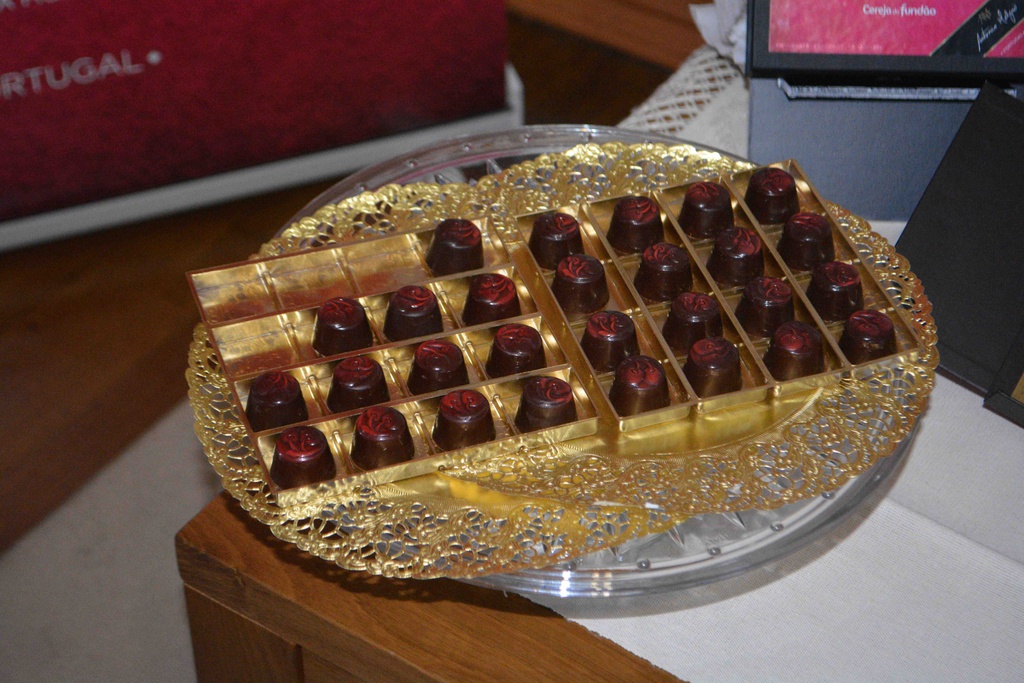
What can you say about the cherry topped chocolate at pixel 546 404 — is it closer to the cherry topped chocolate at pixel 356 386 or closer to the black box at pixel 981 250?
the cherry topped chocolate at pixel 356 386

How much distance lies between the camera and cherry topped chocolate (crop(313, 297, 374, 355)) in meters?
0.83

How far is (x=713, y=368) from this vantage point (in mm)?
808

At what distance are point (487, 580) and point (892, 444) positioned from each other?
31 cm

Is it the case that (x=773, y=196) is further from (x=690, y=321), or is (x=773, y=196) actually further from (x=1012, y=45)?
(x=1012, y=45)

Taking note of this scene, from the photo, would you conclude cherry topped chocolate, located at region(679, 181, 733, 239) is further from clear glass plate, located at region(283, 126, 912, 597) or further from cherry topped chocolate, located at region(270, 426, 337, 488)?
cherry topped chocolate, located at region(270, 426, 337, 488)

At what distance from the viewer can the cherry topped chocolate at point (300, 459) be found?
737 mm

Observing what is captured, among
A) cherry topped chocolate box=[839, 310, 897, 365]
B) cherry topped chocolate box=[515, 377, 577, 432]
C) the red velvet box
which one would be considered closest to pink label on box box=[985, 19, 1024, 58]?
cherry topped chocolate box=[839, 310, 897, 365]

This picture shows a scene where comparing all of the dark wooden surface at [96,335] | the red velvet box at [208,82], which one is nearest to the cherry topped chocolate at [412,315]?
the dark wooden surface at [96,335]

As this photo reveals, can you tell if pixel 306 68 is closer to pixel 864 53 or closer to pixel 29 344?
pixel 29 344

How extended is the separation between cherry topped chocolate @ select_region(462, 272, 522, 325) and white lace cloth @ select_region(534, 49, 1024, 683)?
23 centimetres

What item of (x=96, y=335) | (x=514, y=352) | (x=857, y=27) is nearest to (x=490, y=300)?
(x=514, y=352)

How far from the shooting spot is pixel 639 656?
789 millimetres

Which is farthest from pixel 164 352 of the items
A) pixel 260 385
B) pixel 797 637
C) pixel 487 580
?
pixel 797 637

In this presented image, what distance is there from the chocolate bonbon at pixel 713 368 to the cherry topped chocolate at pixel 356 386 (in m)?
0.23
